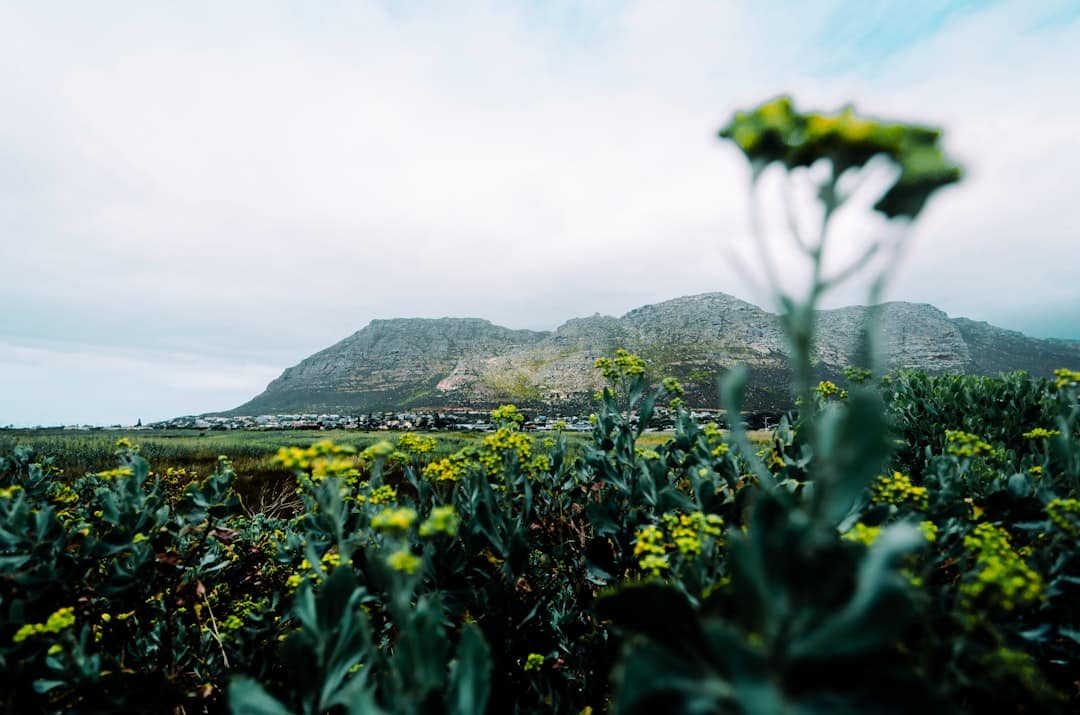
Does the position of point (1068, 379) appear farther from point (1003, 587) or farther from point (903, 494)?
point (1003, 587)

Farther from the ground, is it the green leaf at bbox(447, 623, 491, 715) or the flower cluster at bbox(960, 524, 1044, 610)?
the flower cluster at bbox(960, 524, 1044, 610)

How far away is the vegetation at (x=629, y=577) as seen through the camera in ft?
3.15

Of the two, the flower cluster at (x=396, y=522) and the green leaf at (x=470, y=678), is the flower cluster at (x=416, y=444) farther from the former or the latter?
the green leaf at (x=470, y=678)

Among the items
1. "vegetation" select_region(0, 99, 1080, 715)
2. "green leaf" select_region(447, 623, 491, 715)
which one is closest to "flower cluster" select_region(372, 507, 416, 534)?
"vegetation" select_region(0, 99, 1080, 715)

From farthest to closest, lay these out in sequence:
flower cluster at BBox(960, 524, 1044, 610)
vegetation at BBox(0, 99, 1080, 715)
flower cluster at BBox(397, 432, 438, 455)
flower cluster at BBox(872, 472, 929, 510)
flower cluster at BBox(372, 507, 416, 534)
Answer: flower cluster at BBox(397, 432, 438, 455) → flower cluster at BBox(872, 472, 929, 510) → flower cluster at BBox(372, 507, 416, 534) → flower cluster at BBox(960, 524, 1044, 610) → vegetation at BBox(0, 99, 1080, 715)

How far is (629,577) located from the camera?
11.8 feet

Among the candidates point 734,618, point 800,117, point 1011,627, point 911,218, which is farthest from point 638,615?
point 1011,627

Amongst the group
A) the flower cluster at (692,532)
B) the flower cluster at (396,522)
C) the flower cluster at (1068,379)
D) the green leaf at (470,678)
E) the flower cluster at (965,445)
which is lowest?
the green leaf at (470,678)

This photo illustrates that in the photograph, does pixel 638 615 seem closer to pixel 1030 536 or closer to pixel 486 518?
pixel 486 518

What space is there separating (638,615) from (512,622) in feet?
6.92

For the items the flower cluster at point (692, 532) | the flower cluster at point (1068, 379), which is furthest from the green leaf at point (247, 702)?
the flower cluster at point (1068, 379)

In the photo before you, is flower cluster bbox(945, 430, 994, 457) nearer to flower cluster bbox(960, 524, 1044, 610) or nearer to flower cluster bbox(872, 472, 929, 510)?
flower cluster bbox(872, 472, 929, 510)

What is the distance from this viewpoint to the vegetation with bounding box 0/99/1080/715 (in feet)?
3.15

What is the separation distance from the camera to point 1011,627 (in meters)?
1.85
